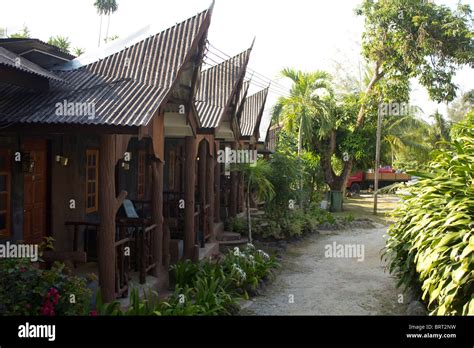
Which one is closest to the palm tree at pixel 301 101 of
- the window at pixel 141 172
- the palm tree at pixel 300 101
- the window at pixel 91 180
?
the palm tree at pixel 300 101

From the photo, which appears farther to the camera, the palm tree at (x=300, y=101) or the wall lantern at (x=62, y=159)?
the palm tree at (x=300, y=101)

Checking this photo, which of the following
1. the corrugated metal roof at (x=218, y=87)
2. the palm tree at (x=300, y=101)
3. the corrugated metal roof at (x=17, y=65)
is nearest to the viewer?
the corrugated metal roof at (x=17, y=65)

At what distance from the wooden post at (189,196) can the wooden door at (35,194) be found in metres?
2.98

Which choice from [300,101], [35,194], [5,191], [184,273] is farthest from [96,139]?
[300,101]

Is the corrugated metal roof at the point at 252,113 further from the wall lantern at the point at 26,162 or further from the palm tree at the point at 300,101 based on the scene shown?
the wall lantern at the point at 26,162

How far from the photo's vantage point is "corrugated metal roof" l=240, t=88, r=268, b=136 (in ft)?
73.6

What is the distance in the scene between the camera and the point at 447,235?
19.5ft

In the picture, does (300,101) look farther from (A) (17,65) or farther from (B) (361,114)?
(A) (17,65)

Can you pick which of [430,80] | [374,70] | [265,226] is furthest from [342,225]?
[374,70]

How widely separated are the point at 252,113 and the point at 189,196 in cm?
1310

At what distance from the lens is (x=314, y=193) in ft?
83.6

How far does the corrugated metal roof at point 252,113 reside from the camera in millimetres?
22422

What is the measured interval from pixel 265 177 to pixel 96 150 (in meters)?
6.54

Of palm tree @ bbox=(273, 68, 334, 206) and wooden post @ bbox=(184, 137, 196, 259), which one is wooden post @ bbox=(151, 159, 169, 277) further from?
palm tree @ bbox=(273, 68, 334, 206)
